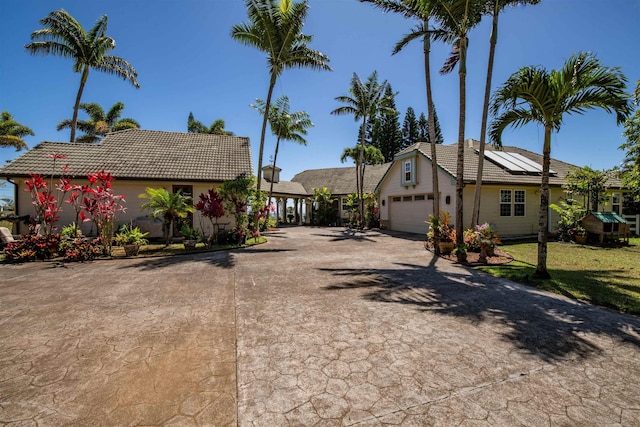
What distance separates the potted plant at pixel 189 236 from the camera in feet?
35.3

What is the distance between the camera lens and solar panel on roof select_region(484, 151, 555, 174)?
637 inches

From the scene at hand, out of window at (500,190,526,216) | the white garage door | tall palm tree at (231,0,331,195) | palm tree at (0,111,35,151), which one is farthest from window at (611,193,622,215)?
palm tree at (0,111,35,151)

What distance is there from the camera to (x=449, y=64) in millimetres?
11789

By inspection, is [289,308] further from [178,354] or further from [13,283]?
[13,283]

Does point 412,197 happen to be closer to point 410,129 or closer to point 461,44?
point 461,44

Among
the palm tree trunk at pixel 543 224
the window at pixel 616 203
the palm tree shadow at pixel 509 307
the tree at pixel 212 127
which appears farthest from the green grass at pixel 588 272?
the tree at pixel 212 127

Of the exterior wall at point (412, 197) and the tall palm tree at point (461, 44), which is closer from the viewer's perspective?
the tall palm tree at point (461, 44)

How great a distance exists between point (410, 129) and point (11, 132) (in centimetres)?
4936

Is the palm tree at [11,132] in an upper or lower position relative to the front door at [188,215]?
upper

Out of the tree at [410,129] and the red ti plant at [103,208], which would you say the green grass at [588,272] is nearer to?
the red ti plant at [103,208]

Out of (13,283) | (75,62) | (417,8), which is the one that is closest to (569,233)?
(417,8)

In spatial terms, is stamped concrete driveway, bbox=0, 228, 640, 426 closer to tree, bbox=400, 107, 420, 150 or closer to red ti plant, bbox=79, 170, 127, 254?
red ti plant, bbox=79, 170, 127, 254

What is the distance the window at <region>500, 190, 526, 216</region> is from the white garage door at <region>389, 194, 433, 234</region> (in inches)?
150

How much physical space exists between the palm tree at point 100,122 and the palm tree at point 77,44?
11.8 metres
